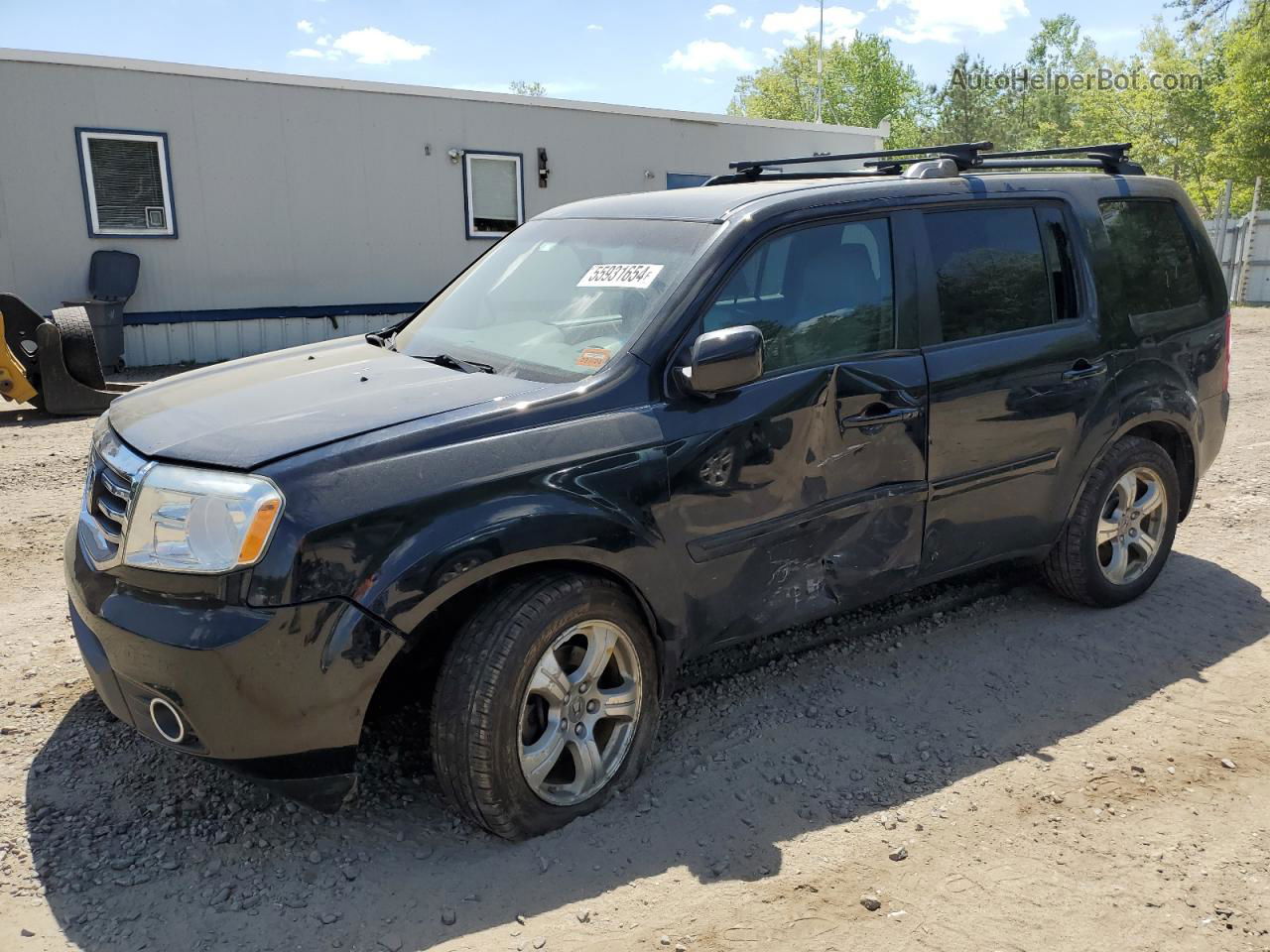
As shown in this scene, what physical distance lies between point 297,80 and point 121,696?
1191 cm

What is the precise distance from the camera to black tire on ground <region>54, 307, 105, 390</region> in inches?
357

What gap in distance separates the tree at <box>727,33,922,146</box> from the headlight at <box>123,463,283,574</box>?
215ft

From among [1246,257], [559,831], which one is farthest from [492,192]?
[1246,257]

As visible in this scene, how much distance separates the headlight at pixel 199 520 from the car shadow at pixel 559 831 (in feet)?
2.98

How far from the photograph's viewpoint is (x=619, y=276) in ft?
11.9

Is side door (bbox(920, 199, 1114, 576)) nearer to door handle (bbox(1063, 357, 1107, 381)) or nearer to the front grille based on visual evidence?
door handle (bbox(1063, 357, 1107, 381))

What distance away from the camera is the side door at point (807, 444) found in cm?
329

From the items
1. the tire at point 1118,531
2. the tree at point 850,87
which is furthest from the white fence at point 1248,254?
the tree at point 850,87

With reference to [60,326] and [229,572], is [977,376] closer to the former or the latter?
[229,572]

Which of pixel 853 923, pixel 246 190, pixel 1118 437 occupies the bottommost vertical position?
pixel 853 923

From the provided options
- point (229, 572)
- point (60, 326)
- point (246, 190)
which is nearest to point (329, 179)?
point (246, 190)

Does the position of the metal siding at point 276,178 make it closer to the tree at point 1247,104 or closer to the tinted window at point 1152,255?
the tinted window at point 1152,255

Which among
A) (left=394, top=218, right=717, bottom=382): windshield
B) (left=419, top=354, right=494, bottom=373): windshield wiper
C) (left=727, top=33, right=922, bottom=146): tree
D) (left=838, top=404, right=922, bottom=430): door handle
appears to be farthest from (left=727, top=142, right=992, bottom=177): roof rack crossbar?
(left=727, top=33, right=922, bottom=146): tree

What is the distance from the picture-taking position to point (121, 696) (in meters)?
2.85
